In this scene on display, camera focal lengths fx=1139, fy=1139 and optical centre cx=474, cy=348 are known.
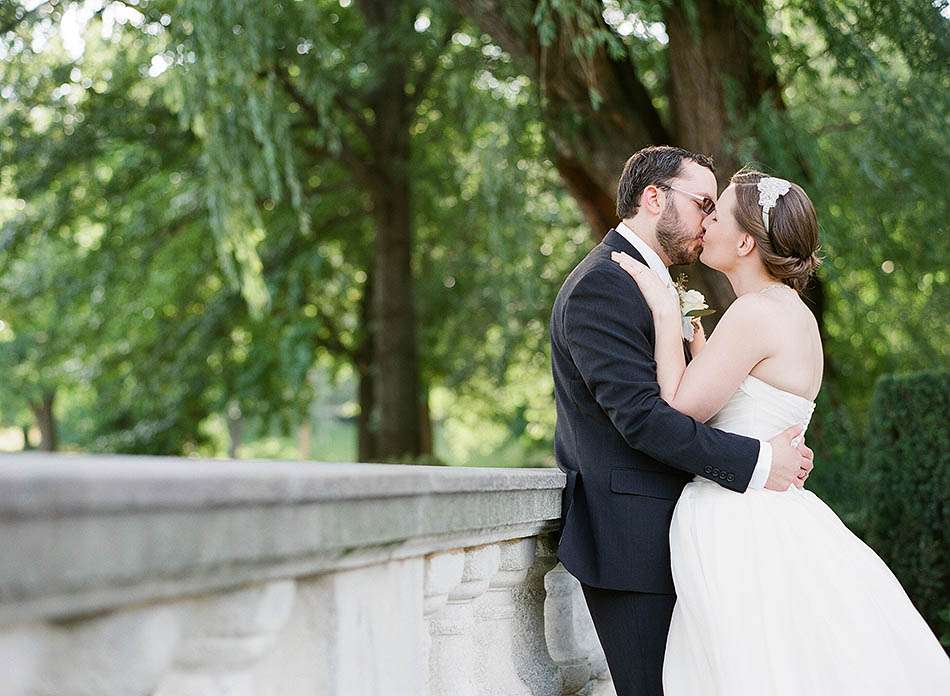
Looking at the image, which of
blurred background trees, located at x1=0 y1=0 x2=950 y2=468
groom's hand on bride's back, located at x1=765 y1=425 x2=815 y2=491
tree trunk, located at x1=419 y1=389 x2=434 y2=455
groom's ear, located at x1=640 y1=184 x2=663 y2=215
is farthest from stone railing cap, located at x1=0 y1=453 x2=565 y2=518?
tree trunk, located at x1=419 y1=389 x2=434 y2=455

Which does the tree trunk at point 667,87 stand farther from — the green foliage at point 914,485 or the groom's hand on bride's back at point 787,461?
the groom's hand on bride's back at point 787,461

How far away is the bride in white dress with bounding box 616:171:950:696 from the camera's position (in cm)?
267

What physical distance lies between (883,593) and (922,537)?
A: 2561 mm

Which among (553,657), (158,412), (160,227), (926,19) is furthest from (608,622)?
(158,412)

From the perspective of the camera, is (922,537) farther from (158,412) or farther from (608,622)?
(158,412)

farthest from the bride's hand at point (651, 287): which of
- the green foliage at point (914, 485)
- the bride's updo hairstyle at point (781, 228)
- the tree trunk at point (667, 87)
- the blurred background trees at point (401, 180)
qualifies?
the tree trunk at point (667, 87)

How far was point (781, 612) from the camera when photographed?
2.71 m

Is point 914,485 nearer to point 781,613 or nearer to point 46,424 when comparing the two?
point 781,613

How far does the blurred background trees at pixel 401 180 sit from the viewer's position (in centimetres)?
672

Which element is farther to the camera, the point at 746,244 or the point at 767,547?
the point at 746,244

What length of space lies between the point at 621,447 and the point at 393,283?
9.48 metres

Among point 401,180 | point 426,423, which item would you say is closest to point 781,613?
point 401,180

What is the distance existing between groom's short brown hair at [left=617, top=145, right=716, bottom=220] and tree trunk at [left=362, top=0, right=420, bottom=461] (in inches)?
357

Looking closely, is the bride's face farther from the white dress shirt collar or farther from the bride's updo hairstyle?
the white dress shirt collar
